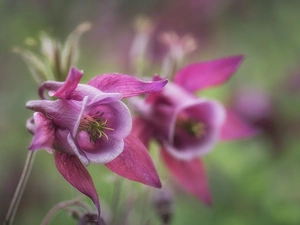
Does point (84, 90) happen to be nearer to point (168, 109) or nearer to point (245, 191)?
point (168, 109)

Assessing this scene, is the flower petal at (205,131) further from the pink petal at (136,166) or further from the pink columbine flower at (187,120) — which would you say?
the pink petal at (136,166)

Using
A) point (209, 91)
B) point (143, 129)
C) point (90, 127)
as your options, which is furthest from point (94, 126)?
point (209, 91)

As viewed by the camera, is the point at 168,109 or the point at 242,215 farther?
the point at 242,215

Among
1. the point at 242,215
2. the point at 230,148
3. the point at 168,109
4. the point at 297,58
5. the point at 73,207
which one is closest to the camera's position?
the point at 73,207

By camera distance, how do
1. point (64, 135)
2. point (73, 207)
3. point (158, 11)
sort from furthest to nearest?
point (158, 11) → point (73, 207) → point (64, 135)

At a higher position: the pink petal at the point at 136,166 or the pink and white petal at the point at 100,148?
the pink and white petal at the point at 100,148

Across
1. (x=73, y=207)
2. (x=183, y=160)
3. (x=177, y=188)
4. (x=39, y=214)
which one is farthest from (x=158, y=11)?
(x=73, y=207)

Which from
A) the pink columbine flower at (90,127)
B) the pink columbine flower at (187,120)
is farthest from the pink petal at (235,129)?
the pink columbine flower at (90,127)
